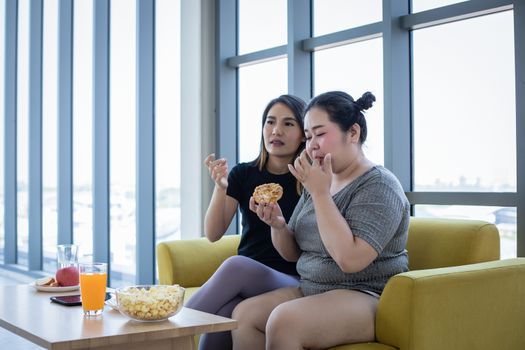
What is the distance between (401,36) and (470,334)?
160 centimetres

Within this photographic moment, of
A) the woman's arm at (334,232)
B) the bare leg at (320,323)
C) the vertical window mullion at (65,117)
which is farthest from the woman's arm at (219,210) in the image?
the vertical window mullion at (65,117)

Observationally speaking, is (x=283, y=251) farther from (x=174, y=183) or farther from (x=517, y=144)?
(x=174, y=183)

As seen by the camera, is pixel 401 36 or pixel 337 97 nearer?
pixel 337 97

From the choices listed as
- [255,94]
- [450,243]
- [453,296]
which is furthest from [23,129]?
[453,296]

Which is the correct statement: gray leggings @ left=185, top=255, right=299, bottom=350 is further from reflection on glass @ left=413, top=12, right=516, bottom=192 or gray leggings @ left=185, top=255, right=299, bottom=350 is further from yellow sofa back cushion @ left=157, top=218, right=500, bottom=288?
reflection on glass @ left=413, top=12, right=516, bottom=192

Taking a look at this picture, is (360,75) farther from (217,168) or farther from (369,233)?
(369,233)

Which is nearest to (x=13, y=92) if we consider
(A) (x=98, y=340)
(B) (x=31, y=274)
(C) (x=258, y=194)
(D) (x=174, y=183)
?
(B) (x=31, y=274)

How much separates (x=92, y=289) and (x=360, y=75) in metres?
2.04

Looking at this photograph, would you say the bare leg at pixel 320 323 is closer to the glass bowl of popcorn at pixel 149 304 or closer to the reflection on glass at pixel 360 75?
the glass bowl of popcorn at pixel 149 304

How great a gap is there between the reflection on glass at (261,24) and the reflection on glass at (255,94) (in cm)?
12

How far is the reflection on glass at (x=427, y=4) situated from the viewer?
310 cm

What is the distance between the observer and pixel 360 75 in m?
3.50

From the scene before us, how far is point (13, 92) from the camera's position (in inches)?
258

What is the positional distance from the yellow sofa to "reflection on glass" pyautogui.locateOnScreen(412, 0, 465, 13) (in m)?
1.09
